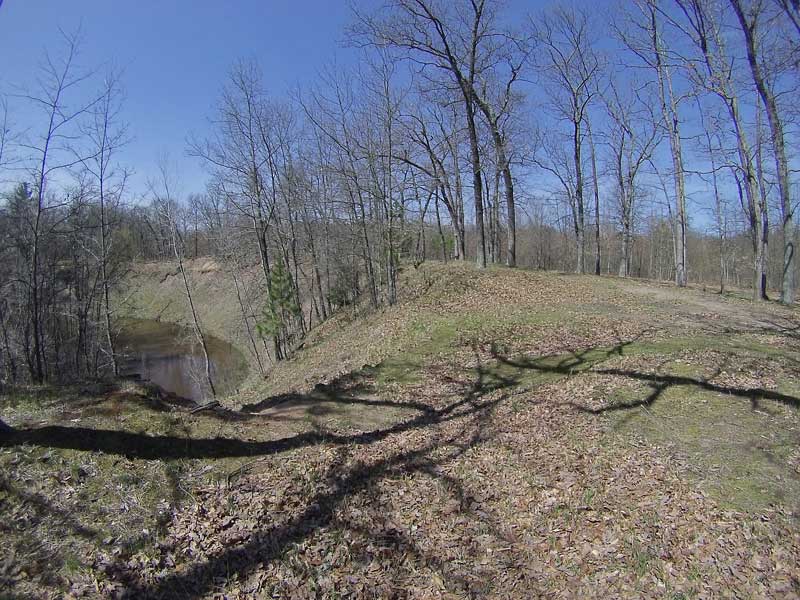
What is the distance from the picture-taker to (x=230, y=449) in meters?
5.42

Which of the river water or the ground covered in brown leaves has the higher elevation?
the ground covered in brown leaves

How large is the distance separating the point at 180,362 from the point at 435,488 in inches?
1145

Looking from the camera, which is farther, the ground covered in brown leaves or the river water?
the river water

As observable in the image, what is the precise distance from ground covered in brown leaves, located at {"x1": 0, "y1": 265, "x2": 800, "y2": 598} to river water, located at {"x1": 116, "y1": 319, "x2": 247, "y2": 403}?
14.7 m

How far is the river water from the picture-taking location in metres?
22.8

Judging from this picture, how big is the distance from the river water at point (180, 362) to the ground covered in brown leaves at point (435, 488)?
1465cm

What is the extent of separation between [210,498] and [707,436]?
234 inches

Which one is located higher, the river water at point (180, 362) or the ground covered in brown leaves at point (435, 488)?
the ground covered in brown leaves at point (435, 488)

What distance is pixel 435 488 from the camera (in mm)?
4836

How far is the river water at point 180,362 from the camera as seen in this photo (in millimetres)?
22758

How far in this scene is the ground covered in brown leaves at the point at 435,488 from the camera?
11.6 ft

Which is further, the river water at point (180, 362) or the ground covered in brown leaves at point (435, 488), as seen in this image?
the river water at point (180, 362)

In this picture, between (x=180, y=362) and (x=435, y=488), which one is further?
(x=180, y=362)

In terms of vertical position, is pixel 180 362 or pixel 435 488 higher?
pixel 435 488
